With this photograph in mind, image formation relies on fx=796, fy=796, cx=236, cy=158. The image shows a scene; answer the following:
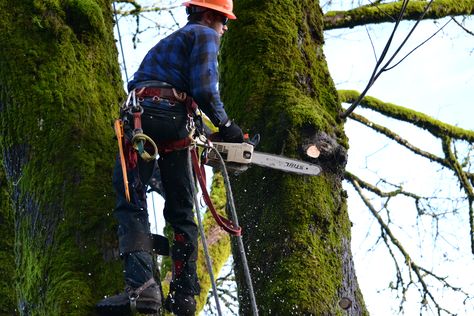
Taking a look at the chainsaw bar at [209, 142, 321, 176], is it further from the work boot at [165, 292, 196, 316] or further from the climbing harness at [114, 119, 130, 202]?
the work boot at [165, 292, 196, 316]

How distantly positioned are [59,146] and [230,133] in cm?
80

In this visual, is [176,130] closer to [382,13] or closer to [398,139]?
[382,13]

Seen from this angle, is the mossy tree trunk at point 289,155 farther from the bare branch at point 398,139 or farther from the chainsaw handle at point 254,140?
the bare branch at point 398,139

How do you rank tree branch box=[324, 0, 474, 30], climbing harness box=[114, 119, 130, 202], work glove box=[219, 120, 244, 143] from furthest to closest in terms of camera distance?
1. tree branch box=[324, 0, 474, 30]
2. work glove box=[219, 120, 244, 143]
3. climbing harness box=[114, 119, 130, 202]

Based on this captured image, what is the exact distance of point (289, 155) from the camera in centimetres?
393

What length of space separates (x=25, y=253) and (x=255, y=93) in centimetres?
142

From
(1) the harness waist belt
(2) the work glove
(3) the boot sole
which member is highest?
(1) the harness waist belt

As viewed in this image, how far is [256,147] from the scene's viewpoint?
4.09 m

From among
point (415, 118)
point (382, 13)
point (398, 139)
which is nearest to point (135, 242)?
point (382, 13)

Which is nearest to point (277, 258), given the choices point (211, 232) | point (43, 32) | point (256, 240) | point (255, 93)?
point (256, 240)

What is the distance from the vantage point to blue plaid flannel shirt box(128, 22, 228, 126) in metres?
3.52

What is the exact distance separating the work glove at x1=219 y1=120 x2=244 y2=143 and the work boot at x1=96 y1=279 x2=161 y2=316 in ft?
2.67

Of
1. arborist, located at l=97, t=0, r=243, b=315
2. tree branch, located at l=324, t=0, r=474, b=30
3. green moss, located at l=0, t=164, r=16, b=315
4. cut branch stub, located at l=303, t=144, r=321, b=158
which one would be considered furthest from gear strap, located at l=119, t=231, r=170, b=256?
tree branch, located at l=324, t=0, r=474, b=30

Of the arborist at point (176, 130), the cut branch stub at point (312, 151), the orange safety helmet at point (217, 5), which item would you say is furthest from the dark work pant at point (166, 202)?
the cut branch stub at point (312, 151)
